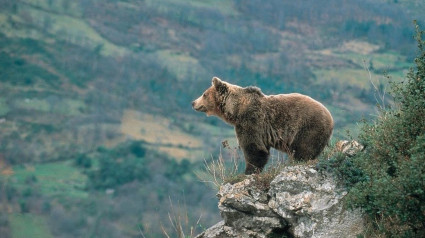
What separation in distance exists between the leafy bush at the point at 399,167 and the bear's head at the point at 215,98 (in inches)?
154

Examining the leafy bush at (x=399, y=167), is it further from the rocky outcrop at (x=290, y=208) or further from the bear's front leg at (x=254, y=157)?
the bear's front leg at (x=254, y=157)

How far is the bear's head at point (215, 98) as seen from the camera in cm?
1591

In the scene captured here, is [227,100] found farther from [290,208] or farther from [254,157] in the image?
[290,208]

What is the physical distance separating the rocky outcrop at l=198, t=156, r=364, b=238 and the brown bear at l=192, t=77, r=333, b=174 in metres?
0.82

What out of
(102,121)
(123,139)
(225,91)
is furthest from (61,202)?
(225,91)

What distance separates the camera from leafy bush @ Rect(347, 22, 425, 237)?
10812mm

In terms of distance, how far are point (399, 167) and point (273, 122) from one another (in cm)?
397

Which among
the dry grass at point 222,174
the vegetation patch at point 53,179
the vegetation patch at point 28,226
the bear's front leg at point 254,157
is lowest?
the vegetation patch at point 53,179

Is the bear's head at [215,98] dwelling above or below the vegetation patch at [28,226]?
above

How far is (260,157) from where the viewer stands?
14734 mm

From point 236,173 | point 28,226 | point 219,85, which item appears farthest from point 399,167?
point 28,226

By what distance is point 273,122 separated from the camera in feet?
47.9

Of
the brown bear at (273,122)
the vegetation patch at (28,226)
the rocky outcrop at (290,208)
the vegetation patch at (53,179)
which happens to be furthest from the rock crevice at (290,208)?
the vegetation patch at (53,179)

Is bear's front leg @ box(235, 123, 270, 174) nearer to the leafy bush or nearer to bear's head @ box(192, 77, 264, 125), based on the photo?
bear's head @ box(192, 77, 264, 125)
